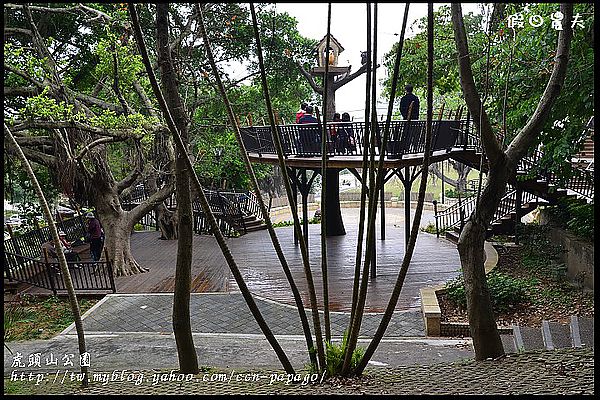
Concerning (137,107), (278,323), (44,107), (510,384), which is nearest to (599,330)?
(510,384)

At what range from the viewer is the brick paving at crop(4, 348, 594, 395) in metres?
3.36

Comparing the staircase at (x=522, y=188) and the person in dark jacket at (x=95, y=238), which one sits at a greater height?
the staircase at (x=522, y=188)

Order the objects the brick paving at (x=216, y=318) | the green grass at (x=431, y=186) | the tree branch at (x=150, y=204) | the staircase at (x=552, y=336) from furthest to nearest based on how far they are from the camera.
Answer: the green grass at (x=431, y=186)
the tree branch at (x=150, y=204)
the brick paving at (x=216, y=318)
the staircase at (x=552, y=336)

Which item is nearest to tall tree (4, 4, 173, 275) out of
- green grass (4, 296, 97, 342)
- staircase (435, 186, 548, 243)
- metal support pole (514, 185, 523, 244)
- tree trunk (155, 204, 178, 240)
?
green grass (4, 296, 97, 342)

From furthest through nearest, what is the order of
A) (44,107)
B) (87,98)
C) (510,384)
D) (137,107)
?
(137,107), (87,98), (44,107), (510,384)

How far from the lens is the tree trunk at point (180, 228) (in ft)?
15.1

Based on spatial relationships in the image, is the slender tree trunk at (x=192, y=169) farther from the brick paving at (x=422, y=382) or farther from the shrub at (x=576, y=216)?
the shrub at (x=576, y=216)

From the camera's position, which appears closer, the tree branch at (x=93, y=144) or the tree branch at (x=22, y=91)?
the tree branch at (x=93, y=144)

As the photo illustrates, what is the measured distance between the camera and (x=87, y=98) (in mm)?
11766

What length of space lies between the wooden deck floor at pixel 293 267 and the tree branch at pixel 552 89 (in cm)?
450

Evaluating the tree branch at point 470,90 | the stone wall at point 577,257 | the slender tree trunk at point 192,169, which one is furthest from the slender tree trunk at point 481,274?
the stone wall at point 577,257

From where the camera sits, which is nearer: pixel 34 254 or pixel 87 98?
pixel 87 98

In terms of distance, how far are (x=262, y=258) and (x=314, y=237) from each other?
328 cm

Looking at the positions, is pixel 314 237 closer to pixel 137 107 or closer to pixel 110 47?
pixel 137 107
